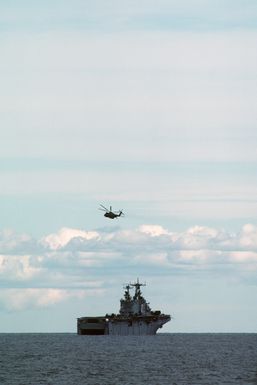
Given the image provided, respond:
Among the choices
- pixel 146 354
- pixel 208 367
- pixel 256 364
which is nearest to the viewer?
pixel 208 367

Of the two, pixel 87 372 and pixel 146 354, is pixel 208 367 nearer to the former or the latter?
pixel 87 372

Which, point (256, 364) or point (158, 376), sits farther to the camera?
point (256, 364)

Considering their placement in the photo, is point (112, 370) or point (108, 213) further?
point (108, 213)

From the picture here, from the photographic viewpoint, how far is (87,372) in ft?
383

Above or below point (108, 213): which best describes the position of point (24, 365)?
below

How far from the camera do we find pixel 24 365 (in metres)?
133

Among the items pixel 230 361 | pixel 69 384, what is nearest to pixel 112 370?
pixel 69 384

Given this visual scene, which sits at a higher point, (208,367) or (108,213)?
(108,213)

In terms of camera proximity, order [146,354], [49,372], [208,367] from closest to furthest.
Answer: [49,372], [208,367], [146,354]

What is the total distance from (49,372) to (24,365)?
16.5 m

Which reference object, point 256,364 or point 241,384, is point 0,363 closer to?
point 256,364

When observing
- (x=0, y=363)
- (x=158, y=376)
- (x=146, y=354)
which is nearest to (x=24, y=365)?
(x=0, y=363)

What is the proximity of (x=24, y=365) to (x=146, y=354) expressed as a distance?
3926cm

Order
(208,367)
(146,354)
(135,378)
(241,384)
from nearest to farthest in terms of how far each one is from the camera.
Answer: (241,384)
(135,378)
(208,367)
(146,354)
